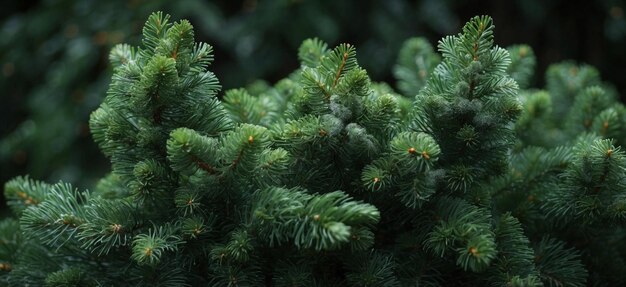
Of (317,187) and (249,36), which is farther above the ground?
(249,36)

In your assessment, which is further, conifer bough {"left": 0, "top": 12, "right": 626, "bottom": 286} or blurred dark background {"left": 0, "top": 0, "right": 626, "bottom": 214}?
blurred dark background {"left": 0, "top": 0, "right": 626, "bottom": 214}

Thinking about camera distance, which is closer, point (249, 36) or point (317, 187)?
point (317, 187)

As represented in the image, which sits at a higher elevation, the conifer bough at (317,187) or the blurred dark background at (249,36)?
the blurred dark background at (249,36)

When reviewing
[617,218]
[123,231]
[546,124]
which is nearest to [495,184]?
[617,218]

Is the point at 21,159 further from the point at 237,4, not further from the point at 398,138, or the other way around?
the point at 398,138

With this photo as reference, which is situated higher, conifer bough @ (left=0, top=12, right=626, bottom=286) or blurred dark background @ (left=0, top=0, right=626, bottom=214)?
blurred dark background @ (left=0, top=0, right=626, bottom=214)
